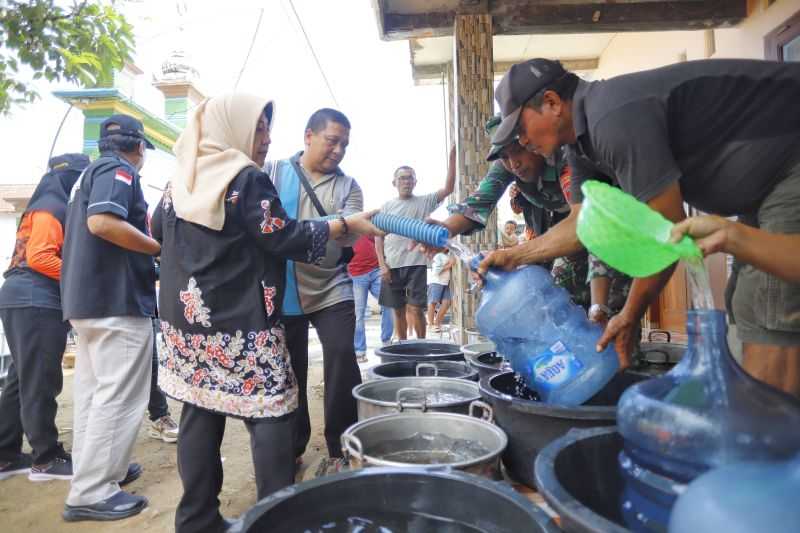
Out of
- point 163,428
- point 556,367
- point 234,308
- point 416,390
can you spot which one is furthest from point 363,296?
point 556,367

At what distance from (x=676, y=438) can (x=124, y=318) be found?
253 cm

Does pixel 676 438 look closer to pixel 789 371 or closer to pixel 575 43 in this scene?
pixel 789 371

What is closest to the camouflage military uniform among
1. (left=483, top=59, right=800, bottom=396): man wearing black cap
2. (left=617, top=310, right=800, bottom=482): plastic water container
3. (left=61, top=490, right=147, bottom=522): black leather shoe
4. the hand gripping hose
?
the hand gripping hose

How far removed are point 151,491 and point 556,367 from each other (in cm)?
244

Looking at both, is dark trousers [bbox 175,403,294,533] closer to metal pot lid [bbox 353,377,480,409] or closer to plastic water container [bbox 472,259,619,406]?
metal pot lid [bbox 353,377,480,409]

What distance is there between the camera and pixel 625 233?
740 millimetres

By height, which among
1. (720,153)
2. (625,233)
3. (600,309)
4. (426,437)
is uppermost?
(720,153)

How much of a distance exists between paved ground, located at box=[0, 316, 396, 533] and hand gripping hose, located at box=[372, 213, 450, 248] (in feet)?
4.75

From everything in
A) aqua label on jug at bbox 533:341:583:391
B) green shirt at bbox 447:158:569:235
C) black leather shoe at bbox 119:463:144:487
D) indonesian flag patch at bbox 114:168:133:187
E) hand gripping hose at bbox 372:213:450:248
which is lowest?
black leather shoe at bbox 119:463:144:487

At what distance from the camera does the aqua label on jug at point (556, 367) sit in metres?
1.48

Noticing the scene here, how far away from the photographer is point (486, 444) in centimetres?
156

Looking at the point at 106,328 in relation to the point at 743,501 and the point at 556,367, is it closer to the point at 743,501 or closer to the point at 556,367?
the point at 556,367

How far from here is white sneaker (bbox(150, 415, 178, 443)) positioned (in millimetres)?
3688

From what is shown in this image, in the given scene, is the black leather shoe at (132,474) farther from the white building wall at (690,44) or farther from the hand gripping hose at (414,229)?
the white building wall at (690,44)
